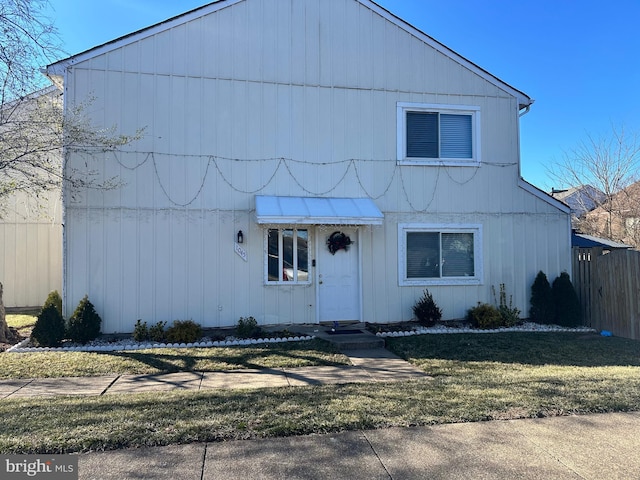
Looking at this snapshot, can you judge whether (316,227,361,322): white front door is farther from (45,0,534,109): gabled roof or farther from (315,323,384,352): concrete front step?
(45,0,534,109): gabled roof

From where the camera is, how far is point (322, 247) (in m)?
10.5

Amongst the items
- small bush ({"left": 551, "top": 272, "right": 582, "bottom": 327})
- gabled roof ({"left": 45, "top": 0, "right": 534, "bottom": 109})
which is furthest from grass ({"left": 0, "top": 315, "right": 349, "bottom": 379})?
small bush ({"left": 551, "top": 272, "right": 582, "bottom": 327})

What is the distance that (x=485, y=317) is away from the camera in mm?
10438

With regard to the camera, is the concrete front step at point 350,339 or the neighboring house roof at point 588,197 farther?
the neighboring house roof at point 588,197

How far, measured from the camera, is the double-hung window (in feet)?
33.5

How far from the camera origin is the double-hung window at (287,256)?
1020 centimetres

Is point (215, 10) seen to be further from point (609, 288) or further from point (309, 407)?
point (609, 288)

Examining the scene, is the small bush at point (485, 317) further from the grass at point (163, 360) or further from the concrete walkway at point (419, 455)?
the concrete walkway at point (419, 455)

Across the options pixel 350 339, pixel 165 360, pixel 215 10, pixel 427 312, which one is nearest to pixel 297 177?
pixel 350 339

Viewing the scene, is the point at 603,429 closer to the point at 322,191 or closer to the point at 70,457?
the point at 70,457

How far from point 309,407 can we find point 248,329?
4.73 metres

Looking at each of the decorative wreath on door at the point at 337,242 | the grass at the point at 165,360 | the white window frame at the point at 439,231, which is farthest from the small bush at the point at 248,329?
the white window frame at the point at 439,231

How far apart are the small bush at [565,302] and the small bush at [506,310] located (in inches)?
37.1

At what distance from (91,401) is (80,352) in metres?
3.44
